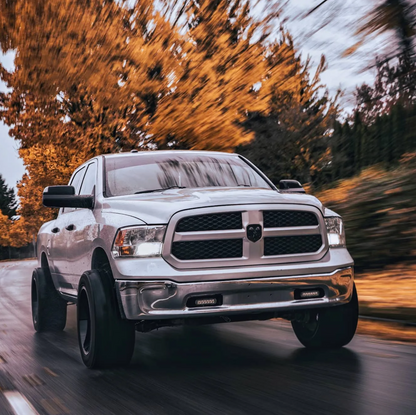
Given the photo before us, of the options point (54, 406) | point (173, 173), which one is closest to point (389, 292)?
point (173, 173)

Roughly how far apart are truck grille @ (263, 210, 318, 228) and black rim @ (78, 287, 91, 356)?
1720 mm

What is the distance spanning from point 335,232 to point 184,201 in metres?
1.41

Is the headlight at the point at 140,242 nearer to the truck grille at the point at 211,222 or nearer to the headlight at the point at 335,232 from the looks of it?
the truck grille at the point at 211,222

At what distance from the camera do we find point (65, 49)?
1183 centimetres

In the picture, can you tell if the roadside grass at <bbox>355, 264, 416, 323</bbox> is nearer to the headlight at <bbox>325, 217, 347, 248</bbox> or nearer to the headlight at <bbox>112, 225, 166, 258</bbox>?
the headlight at <bbox>325, 217, 347, 248</bbox>

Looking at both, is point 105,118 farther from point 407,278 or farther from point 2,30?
point 407,278

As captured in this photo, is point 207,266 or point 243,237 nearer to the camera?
point 207,266

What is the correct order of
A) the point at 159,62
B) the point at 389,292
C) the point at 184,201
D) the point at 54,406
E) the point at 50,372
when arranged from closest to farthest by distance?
1. the point at 54,406
2. the point at 184,201
3. the point at 50,372
4. the point at 389,292
5. the point at 159,62

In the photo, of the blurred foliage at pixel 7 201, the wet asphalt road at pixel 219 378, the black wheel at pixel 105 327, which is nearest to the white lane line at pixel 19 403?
the wet asphalt road at pixel 219 378

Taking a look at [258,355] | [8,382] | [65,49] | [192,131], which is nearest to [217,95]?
[192,131]

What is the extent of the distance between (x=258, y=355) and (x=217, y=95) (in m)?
5.87

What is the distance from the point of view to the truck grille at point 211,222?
5867 mm

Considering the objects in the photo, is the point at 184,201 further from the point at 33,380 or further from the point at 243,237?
the point at 33,380

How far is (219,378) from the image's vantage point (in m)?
5.74
